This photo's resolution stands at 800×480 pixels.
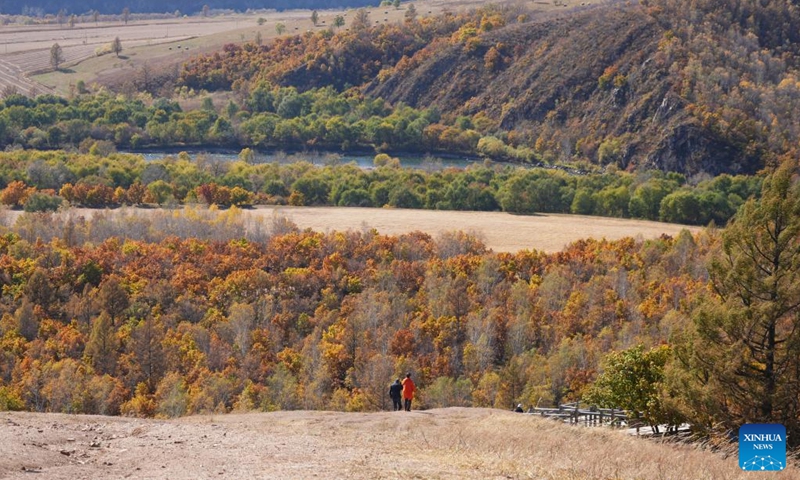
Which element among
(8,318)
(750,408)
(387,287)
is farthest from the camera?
(387,287)

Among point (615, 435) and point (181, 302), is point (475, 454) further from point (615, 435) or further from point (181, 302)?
point (181, 302)

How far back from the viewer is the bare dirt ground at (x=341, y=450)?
3253 cm

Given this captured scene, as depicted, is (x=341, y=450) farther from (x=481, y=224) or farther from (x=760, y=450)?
(x=481, y=224)

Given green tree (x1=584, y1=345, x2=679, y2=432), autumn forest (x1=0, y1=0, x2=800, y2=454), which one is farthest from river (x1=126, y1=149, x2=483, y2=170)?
green tree (x1=584, y1=345, x2=679, y2=432)

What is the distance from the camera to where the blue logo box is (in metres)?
31.6

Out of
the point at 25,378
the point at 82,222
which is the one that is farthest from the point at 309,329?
the point at 82,222

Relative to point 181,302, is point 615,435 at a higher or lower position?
higher

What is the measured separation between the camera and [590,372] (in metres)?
69.4

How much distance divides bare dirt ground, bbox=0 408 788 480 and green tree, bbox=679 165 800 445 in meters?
3.25

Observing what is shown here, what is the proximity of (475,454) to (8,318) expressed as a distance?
5286 centimetres

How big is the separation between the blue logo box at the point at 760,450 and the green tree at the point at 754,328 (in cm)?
373

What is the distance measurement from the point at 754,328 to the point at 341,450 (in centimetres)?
1442

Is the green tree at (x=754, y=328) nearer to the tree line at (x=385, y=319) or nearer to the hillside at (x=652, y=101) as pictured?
the tree line at (x=385, y=319)

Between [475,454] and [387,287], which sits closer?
[475,454]
